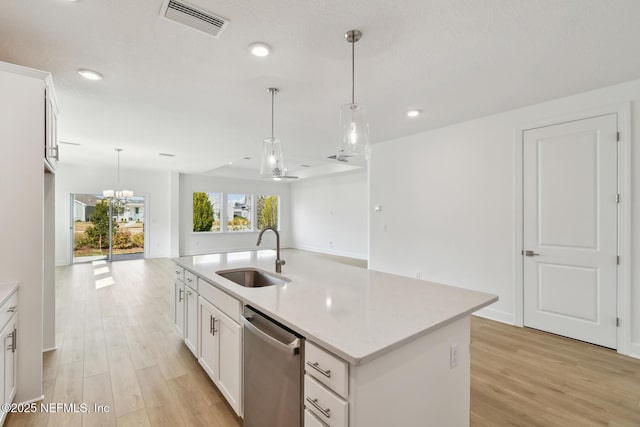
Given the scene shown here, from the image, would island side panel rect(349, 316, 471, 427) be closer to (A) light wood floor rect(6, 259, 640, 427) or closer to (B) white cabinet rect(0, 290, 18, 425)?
(A) light wood floor rect(6, 259, 640, 427)

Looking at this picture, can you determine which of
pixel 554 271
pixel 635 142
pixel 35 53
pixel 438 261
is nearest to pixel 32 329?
pixel 35 53

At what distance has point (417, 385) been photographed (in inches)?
51.1

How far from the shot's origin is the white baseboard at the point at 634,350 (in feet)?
8.98

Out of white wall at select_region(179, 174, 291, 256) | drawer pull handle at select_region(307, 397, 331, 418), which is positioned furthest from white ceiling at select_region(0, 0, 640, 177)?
white wall at select_region(179, 174, 291, 256)

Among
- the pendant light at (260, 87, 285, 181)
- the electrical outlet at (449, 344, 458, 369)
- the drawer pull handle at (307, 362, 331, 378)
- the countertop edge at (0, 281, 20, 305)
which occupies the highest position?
the pendant light at (260, 87, 285, 181)

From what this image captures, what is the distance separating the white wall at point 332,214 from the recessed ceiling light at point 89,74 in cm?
670

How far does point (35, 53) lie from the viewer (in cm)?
229

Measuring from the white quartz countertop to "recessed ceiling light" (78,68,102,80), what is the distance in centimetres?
200

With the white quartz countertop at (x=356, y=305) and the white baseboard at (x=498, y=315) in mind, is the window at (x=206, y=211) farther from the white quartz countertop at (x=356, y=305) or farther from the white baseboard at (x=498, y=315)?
the white baseboard at (x=498, y=315)

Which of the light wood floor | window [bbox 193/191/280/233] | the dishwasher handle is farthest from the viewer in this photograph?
window [bbox 193/191/280/233]

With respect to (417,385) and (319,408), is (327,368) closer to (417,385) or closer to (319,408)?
(319,408)

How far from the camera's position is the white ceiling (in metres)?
1.84

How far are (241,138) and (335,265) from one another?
3.20 m

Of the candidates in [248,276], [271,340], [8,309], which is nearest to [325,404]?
[271,340]
